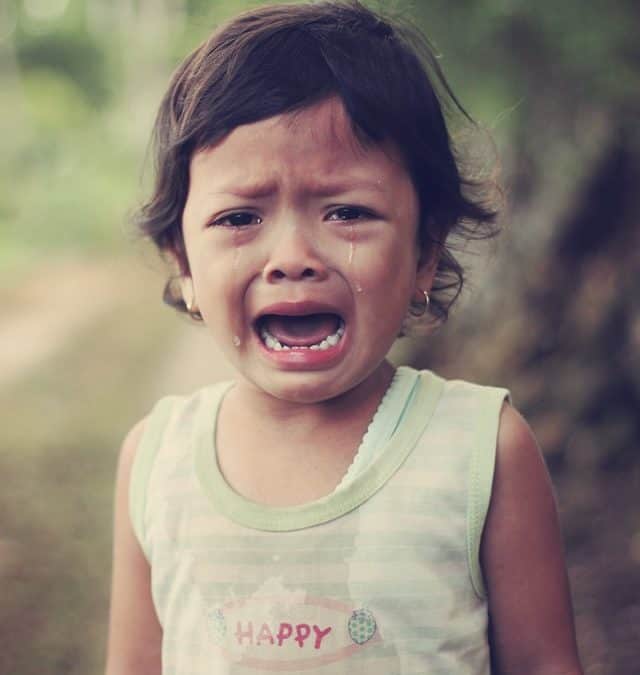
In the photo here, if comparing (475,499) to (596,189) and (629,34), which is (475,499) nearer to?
(629,34)

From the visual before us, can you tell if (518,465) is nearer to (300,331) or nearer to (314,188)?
(300,331)

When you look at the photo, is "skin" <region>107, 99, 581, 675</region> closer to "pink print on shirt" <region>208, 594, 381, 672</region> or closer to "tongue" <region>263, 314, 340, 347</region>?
"tongue" <region>263, 314, 340, 347</region>

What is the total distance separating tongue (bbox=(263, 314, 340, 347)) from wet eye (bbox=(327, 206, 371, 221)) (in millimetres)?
152

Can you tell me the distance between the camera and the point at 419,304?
75.9 inches

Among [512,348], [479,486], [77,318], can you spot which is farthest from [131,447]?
[77,318]

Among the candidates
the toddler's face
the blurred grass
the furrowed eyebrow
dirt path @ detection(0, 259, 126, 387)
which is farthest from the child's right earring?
dirt path @ detection(0, 259, 126, 387)

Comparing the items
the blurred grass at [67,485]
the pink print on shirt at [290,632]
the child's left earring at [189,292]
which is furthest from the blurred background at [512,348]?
the pink print on shirt at [290,632]

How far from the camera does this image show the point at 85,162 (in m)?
6.74

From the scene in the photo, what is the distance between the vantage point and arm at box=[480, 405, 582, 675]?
1652mm

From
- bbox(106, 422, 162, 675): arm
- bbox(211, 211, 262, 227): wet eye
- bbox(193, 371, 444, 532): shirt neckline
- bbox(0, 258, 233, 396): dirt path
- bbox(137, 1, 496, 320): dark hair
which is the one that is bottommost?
bbox(106, 422, 162, 675): arm

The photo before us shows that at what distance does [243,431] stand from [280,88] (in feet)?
1.93

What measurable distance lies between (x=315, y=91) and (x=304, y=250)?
0.81 ft

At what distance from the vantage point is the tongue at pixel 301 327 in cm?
163

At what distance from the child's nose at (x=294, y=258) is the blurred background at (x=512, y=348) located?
2.07ft
